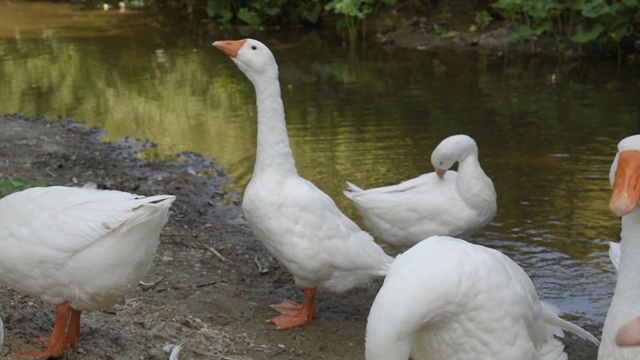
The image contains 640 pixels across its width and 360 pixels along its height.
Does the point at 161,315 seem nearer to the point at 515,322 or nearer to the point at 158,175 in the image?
the point at 515,322

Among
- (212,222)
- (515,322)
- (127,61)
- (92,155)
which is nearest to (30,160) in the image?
(92,155)

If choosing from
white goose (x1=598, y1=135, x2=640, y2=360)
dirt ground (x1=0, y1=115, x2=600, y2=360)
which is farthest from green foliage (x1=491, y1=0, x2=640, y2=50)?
white goose (x1=598, y1=135, x2=640, y2=360)

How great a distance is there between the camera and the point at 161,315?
5.34 metres

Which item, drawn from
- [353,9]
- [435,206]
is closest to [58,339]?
[435,206]

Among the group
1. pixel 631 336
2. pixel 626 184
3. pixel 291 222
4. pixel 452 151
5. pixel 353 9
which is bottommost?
pixel 291 222

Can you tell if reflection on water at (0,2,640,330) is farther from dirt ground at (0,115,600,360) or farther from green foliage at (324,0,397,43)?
dirt ground at (0,115,600,360)

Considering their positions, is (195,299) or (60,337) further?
Result: (195,299)

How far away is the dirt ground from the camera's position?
4.82 m

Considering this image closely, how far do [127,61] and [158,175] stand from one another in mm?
8030

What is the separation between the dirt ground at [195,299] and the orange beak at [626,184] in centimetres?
230

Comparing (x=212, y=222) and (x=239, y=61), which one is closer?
(x=239, y=61)

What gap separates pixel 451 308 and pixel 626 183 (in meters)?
0.88

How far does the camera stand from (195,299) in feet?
19.0

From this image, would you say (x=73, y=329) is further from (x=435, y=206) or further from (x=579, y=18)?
(x=579, y=18)
